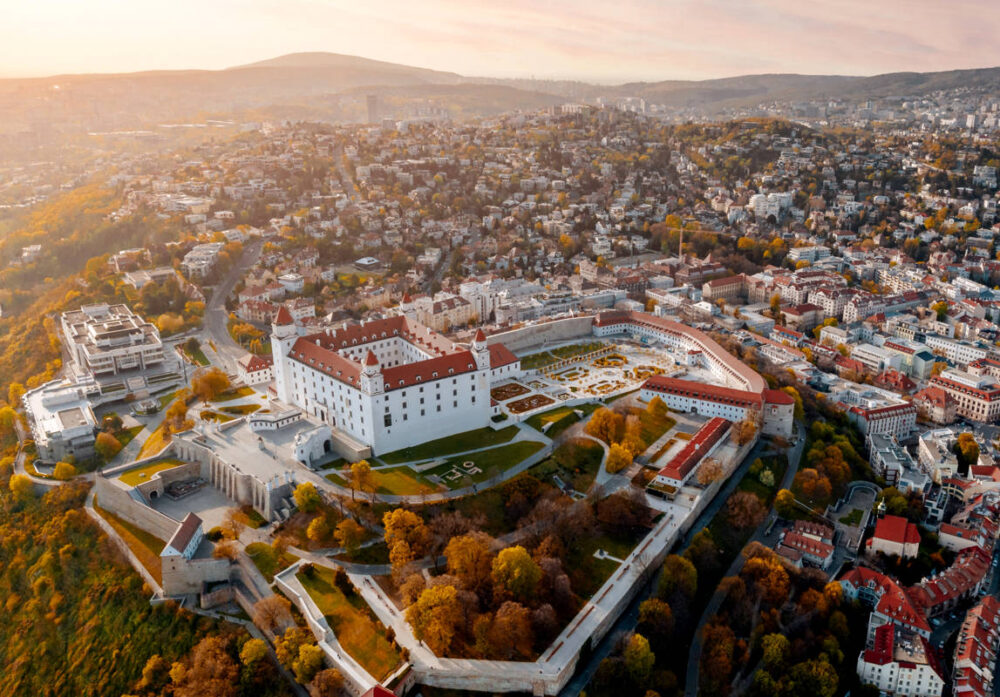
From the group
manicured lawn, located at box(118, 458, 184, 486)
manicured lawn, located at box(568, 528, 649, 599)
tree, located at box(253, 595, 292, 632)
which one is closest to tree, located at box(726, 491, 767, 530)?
manicured lawn, located at box(568, 528, 649, 599)

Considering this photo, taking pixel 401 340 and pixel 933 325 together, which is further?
pixel 933 325

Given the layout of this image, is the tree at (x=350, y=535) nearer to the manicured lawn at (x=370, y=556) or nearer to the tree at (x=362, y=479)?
the manicured lawn at (x=370, y=556)

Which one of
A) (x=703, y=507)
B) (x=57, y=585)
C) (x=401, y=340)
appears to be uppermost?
(x=401, y=340)

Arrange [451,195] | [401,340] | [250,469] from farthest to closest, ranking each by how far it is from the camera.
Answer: [451,195] < [401,340] < [250,469]

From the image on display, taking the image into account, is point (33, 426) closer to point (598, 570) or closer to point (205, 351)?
point (205, 351)

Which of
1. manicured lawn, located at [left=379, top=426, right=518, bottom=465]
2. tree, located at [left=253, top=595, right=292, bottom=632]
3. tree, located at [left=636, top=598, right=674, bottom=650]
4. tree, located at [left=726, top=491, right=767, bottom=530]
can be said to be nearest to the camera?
tree, located at [left=253, top=595, right=292, bottom=632]

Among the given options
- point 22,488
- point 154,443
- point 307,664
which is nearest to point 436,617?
point 307,664

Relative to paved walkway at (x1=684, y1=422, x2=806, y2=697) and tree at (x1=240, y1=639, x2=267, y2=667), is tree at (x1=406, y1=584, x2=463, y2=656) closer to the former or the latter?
tree at (x1=240, y1=639, x2=267, y2=667)

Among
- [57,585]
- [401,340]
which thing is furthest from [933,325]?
[57,585]
